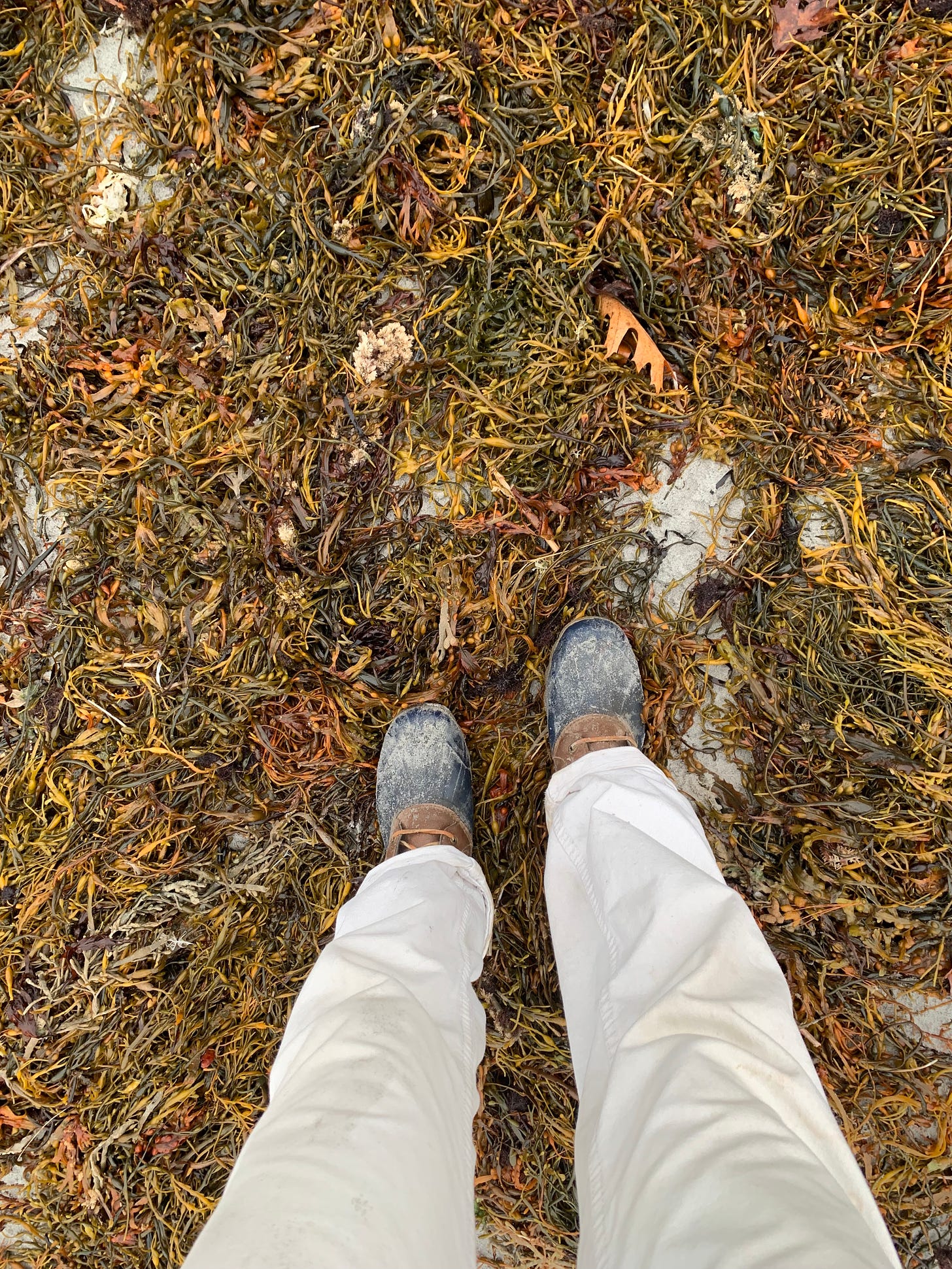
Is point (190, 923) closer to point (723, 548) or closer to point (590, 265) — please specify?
point (723, 548)

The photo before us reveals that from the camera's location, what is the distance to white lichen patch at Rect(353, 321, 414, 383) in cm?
146

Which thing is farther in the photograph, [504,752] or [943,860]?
[504,752]

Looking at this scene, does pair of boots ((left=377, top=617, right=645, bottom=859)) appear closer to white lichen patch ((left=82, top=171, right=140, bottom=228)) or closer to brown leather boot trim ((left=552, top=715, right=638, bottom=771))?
brown leather boot trim ((left=552, top=715, right=638, bottom=771))

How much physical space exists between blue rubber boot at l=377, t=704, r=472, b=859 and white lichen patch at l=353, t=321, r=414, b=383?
741 millimetres

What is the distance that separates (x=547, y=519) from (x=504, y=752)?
0.53 meters

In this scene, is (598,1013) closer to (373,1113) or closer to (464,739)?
(373,1113)

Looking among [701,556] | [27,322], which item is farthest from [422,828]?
[27,322]

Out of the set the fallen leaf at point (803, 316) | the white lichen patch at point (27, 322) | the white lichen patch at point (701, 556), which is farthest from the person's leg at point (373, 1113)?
the white lichen patch at point (27, 322)

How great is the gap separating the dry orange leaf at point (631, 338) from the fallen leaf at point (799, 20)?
0.59m

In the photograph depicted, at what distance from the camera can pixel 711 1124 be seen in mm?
703

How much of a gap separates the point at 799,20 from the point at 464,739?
1.63 metres

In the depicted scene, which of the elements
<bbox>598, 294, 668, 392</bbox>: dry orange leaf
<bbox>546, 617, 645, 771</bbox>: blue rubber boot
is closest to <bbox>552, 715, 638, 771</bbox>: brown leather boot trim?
<bbox>546, 617, 645, 771</bbox>: blue rubber boot

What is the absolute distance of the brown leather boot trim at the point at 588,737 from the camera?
4.53 ft

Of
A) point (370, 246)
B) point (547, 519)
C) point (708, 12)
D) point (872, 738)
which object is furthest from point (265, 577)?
point (708, 12)
